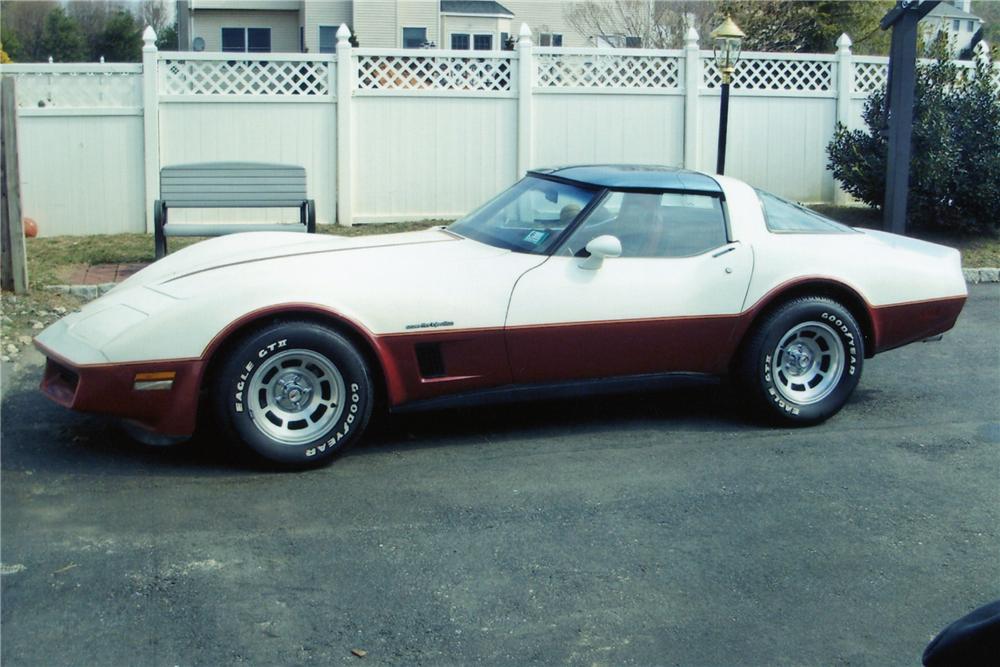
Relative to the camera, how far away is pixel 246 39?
107 feet

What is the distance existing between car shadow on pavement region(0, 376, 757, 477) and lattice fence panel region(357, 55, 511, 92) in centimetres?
743

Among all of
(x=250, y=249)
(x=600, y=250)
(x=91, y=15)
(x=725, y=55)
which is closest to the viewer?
(x=600, y=250)

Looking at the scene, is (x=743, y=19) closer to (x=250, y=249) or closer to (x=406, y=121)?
(x=406, y=121)

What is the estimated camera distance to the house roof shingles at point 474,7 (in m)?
31.5

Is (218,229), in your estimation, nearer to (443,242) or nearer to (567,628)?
(443,242)

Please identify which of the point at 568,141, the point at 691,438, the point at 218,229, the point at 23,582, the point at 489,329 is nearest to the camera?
the point at 23,582

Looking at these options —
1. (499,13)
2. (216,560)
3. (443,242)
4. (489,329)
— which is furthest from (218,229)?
(499,13)

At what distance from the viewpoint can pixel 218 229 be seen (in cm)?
1048

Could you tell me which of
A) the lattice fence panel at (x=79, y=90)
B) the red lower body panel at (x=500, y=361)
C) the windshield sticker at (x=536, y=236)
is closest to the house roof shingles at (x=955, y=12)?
the lattice fence panel at (x=79, y=90)

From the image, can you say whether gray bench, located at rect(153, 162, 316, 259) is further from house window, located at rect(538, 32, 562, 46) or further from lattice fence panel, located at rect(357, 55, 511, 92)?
house window, located at rect(538, 32, 562, 46)

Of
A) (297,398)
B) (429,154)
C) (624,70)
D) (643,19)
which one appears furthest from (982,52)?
(643,19)

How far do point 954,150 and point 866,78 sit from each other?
8.57 ft

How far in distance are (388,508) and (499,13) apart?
27.8 meters

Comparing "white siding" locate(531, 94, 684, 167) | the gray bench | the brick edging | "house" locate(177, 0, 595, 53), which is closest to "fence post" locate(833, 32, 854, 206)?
"white siding" locate(531, 94, 684, 167)
